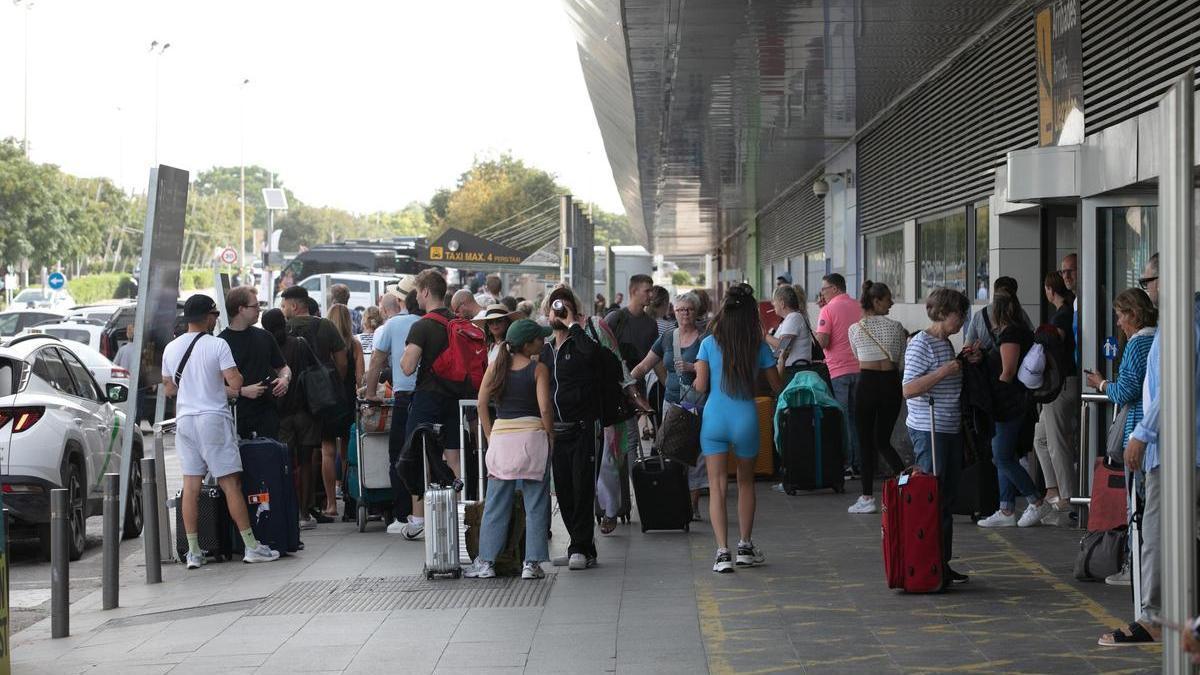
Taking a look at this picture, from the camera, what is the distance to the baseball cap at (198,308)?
416 inches

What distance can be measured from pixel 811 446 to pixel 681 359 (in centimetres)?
220

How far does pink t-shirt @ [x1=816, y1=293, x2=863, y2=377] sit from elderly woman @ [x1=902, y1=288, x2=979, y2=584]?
387cm

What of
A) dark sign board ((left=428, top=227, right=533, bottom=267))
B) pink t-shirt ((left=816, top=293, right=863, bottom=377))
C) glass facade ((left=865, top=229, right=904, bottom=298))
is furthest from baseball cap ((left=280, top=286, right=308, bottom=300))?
dark sign board ((left=428, top=227, right=533, bottom=267))

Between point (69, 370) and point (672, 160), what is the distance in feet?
53.9

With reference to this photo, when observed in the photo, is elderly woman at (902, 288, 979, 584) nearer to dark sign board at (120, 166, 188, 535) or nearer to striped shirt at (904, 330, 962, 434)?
striped shirt at (904, 330, 962, 434)

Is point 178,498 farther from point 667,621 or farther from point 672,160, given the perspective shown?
point 672,160

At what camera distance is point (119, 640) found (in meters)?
8.24

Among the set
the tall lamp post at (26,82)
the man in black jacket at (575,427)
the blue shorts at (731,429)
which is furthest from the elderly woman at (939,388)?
the tall lamp post at (26,82)

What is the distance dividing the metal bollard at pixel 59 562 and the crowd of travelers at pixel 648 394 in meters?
2.15

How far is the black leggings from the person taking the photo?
12117mm

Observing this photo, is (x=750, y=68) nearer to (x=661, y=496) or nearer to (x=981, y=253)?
(x=981, y=253)

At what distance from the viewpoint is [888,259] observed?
22016mm

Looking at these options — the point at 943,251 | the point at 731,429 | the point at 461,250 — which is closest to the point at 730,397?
the point at 731,429

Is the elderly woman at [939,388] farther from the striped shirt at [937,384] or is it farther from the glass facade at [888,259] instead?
the glass facade at [888,259]
